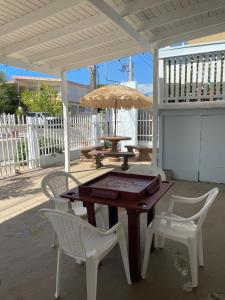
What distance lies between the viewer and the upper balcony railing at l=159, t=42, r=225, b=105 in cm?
571

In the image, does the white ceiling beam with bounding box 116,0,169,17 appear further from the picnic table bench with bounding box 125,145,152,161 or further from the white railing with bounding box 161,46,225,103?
the picnic table bench with bounding box 125,145,152,161

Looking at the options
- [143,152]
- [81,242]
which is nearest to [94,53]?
[143,152]

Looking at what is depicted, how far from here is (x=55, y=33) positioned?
175 inches

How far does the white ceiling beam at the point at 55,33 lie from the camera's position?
3929 mm

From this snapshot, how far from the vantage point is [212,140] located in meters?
5.82

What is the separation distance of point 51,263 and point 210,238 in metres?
2.01

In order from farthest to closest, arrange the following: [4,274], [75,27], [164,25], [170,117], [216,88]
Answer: [170,117] < [216,88] < [164,25] < [75,27] < [4,274]

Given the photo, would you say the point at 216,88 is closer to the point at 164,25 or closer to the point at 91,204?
the point at 164,25

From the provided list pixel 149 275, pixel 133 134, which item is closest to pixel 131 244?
pixel 149 275

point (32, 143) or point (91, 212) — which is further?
point (32, 143)

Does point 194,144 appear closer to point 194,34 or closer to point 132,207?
point 194,34

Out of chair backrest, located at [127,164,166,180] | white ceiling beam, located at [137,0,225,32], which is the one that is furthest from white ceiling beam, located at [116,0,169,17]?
chair backrest, located at [127,164,166,180]

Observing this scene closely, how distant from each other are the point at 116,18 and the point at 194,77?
292cm

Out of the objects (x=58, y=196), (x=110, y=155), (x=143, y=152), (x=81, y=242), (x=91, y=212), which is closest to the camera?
(x=81, y=242)
